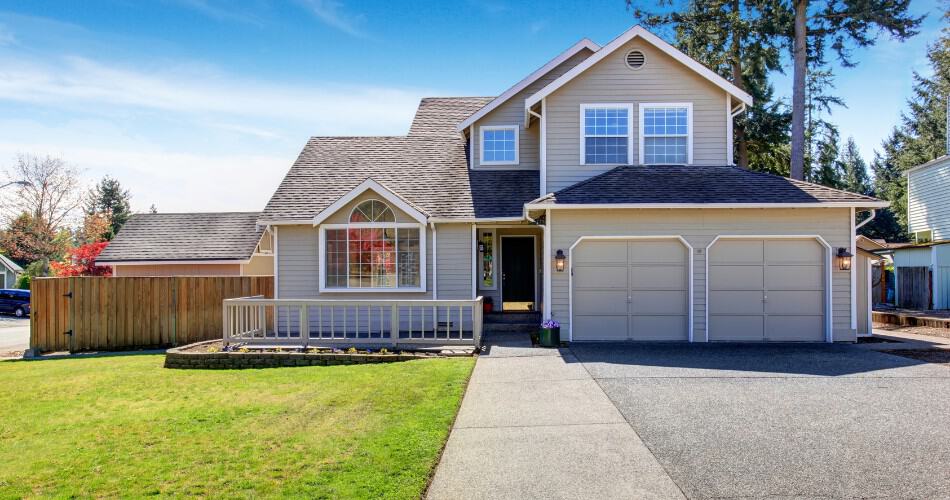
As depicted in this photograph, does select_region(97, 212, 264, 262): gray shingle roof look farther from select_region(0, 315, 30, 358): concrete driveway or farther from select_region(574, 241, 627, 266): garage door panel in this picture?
select_region(574, 241, 627, 266): garage door panel

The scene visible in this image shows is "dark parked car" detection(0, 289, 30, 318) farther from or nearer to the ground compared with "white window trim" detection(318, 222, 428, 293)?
nearer to the ground

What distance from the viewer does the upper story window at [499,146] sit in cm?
1703

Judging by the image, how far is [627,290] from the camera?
518 inches

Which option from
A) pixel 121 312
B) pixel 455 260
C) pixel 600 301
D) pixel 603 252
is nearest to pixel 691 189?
pixel 603 252

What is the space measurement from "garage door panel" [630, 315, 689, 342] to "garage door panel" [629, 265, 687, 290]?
2.28 ft

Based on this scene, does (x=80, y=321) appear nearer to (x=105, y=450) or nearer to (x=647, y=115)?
(x=105, y=450)

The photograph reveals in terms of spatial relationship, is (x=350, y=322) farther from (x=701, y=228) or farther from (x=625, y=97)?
(x=625, y=97)

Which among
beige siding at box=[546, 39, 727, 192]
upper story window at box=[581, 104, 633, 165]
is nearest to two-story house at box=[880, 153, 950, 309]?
beige siding at box=[546, 39, 727, 192]

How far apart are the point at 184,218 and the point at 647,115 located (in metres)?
17.4

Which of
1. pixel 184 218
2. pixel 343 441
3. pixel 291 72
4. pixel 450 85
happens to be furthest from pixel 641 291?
pixel 184 218

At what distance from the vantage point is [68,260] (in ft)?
112

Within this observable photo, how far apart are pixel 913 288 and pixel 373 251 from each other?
72.9 feet

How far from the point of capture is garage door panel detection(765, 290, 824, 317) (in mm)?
13062

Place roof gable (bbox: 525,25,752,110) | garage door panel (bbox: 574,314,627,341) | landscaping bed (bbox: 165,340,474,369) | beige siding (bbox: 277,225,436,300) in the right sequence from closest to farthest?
landscaping bed (bbox: 165,340,474,369)
garage door panel (bbox: 574,314,627,341)
roof gable (bbox: 525,25,752,110)
beige siding (bbox: 277,225,436,300)
